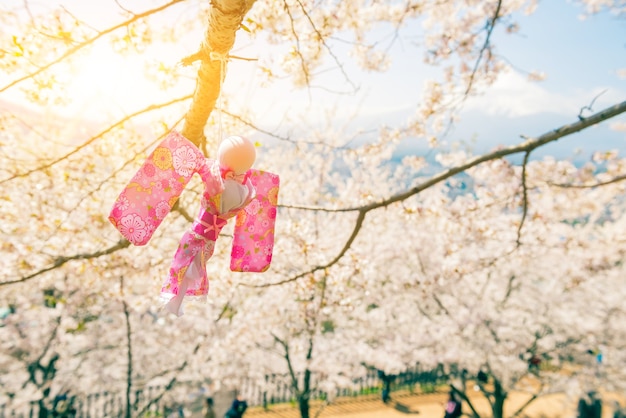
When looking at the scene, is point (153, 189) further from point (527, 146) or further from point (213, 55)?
point (527, 146)

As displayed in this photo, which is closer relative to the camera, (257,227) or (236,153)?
(236,153)

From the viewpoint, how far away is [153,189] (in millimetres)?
1779

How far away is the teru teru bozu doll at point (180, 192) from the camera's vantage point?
1.73m

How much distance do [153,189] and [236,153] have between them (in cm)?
46

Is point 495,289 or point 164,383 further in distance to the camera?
point 495,289

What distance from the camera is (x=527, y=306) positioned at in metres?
10.8

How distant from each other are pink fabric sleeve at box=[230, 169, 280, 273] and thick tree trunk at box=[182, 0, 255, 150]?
45 cm

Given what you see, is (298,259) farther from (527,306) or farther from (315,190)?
(527,306)

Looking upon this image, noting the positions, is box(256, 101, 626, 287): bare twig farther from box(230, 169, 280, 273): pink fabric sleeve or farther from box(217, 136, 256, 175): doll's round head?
box(217, 136, 256, 175): doll's round head

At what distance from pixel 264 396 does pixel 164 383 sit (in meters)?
3.18

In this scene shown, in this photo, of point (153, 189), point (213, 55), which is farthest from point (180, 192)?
point (213, 55)

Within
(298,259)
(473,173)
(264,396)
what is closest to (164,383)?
(264,396)

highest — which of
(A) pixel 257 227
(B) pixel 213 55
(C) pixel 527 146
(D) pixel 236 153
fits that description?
(C) pixel 527 146

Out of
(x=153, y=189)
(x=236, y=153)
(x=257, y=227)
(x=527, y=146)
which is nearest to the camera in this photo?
(x=236, y=153)
